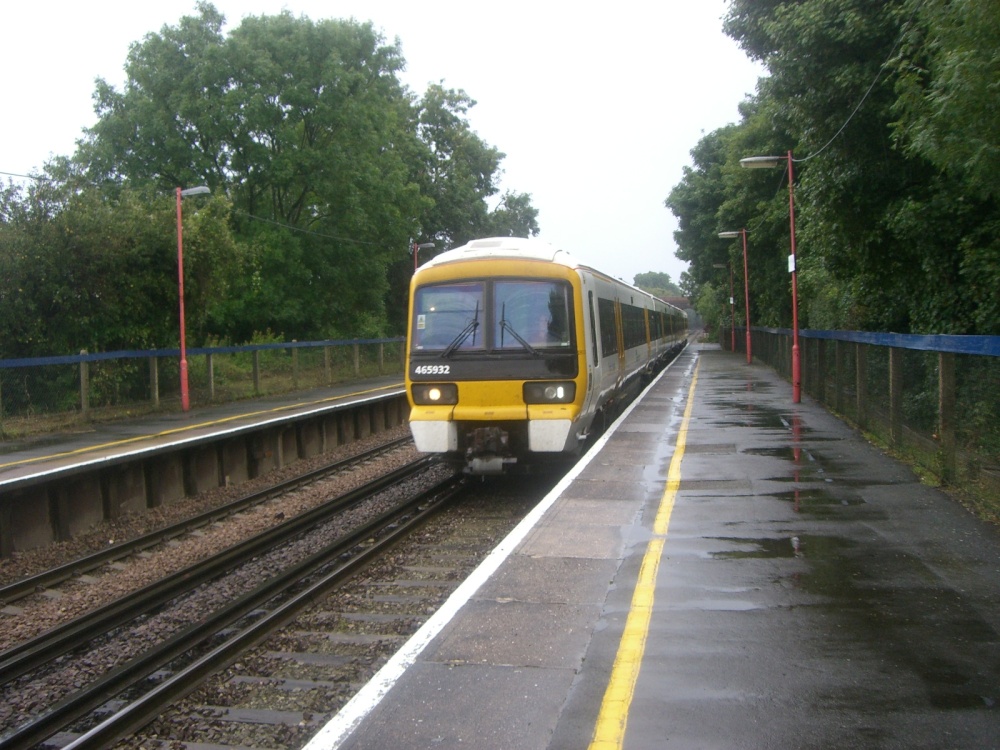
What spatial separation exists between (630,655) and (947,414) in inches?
241

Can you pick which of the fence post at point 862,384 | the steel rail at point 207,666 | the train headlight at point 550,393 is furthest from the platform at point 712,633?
the fence post at point 862,384

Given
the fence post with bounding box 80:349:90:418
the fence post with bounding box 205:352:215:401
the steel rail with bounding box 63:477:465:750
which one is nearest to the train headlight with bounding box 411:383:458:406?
the steel rail with bounding box 63:477:465:750

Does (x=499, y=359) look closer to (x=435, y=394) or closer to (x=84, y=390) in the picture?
(x=435, y=394)

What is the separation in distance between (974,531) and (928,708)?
12.3 ft

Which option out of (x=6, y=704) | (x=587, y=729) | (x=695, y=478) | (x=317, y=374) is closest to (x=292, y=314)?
(x=317, y=374)

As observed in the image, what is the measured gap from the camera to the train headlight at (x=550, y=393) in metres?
11.2

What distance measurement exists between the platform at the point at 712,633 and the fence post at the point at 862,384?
5.51m

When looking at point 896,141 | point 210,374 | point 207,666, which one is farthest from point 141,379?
point 207,666

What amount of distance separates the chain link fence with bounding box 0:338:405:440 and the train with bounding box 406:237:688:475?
11299 mm

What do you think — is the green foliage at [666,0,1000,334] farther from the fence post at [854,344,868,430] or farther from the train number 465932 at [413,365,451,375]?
the train number 465932 at [413,365,451,375]

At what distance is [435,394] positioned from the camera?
11430 millimetres

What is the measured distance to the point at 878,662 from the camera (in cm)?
466

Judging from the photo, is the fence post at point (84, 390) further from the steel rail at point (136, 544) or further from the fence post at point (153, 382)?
the steel rail at point (136, 544)

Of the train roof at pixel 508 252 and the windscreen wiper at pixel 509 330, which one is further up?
the train roof at pixel 508 252
